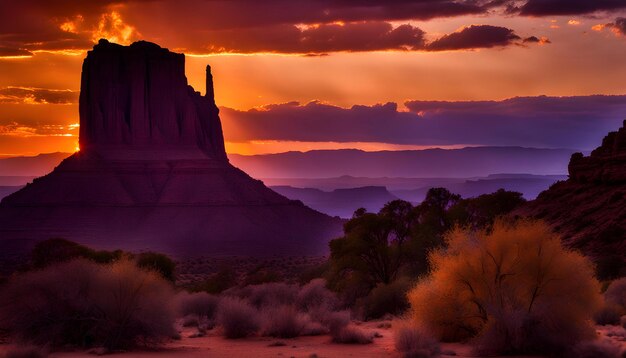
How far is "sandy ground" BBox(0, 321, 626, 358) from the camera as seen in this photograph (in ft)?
88.8

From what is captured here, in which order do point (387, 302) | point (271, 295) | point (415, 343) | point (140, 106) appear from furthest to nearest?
point (140, 106) → point (271, 295) → point (387, 302) → point (415, 343)

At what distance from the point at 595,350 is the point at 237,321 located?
1296 cm

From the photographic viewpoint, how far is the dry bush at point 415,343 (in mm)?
25141

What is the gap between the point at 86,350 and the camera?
2789cm

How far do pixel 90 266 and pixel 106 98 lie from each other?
148m

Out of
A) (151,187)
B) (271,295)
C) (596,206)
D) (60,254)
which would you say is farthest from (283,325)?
(151,187)

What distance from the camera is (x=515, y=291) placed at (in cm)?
2645

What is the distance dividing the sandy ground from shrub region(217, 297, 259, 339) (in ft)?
1.43

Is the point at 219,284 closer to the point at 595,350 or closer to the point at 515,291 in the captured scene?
the point at 515,291

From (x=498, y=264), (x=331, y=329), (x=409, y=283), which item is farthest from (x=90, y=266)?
(x=409, y=283)

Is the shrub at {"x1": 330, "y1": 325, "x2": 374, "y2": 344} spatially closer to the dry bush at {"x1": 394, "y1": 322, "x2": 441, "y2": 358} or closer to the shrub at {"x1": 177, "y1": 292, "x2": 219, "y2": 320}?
the dry bush at {"x1": 394, "y1": 322, "x2": 441, "y2": 358}

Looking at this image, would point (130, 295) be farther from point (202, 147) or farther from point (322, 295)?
point (202, 147)

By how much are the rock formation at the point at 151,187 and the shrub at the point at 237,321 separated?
336 feet

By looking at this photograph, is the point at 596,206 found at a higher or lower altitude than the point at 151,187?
lower
